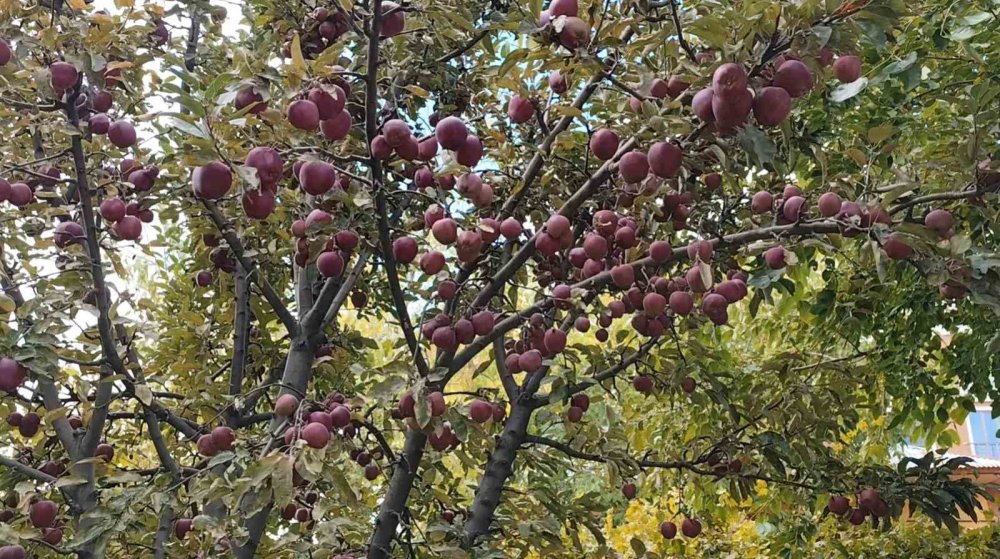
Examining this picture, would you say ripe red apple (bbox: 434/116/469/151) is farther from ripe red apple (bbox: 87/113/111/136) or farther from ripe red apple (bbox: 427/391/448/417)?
ripe red apple (bbox: 87/113/111/136)

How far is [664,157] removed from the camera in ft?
5.79

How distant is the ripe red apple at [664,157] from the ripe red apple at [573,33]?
0.28 meters

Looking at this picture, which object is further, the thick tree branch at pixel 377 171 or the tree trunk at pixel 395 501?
the tree trunk at pixel 395 501

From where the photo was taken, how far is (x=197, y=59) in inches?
134

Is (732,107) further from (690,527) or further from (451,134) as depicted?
(690,527)

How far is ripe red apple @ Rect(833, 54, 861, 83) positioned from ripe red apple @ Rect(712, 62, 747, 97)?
0.39 meters

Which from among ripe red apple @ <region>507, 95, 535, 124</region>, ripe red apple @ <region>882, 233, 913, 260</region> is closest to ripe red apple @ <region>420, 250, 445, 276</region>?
ripe red apple @ <region>507, 95, 535, 124</region>

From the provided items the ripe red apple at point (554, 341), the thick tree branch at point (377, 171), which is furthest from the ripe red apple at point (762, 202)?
the thick tree branch at point (377, 171)

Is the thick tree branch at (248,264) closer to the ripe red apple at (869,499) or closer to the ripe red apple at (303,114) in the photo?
the ripe red apple at (303,114)

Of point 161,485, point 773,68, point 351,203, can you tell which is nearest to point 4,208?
point 161,485

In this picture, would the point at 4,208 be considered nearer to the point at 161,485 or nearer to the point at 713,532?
the point at 161,485

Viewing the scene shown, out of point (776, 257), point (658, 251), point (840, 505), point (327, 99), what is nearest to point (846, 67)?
point (776, 257)

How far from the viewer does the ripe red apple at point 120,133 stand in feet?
7.96

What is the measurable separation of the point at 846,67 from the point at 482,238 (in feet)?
3.10
